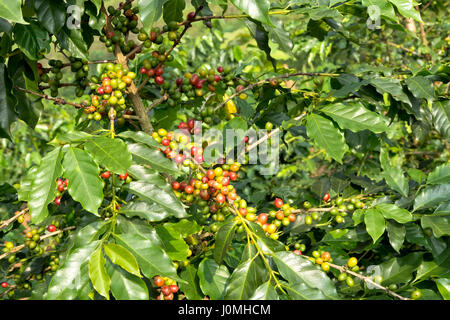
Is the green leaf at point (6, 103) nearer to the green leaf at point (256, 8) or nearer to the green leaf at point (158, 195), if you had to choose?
the green leaf at point (158, 195)

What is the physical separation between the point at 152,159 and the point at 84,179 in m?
0.20

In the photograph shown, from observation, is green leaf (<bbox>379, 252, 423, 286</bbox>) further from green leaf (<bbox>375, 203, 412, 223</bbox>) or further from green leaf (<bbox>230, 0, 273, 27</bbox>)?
green leaf (<bbox>230, 0, 273, 27</bbox>)

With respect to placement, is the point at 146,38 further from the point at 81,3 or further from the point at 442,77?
the point at 442,77

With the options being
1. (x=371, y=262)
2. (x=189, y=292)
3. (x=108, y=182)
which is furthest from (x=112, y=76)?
(x=371, y=262)

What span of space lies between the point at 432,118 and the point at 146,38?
1.03 metres

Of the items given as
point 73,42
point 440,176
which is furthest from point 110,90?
point 440,176

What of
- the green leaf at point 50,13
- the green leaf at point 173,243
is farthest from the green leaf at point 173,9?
the green leaf at point 173,243

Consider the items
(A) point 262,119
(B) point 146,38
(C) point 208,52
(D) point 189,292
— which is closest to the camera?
(D) point 189,292

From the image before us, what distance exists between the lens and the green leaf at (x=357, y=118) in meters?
1.17

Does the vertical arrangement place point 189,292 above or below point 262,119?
below

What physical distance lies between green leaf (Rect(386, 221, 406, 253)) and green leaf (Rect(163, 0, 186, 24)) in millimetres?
985

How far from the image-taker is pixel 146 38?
4.20 feet

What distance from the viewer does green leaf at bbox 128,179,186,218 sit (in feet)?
3.18

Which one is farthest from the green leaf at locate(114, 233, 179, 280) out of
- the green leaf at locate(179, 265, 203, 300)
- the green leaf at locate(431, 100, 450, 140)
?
the green leaf at locate(431, 100, 450, 140)
